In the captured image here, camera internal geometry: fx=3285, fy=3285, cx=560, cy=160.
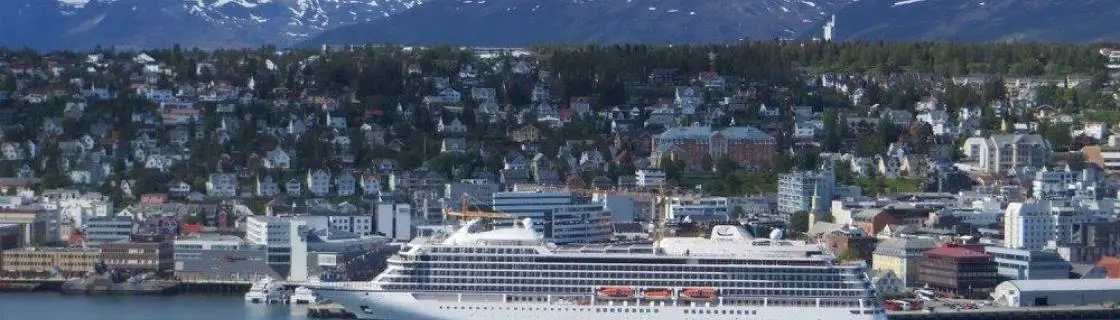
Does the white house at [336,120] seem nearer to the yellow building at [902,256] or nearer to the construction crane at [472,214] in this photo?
the construction crane at [472,214]

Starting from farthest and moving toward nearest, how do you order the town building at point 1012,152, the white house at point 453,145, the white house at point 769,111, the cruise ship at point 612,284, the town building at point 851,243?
1. the white house at point 769,111
2. the white house at point 453,145
3. the town building at point 1012,152
4. the town building at point 851,243
5. the cruise ship at point 612,284

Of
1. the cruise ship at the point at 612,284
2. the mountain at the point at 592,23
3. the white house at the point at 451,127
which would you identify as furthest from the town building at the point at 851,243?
the mountain at the point at 592,23

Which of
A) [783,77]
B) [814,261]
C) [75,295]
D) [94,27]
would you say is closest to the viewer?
[814,261]

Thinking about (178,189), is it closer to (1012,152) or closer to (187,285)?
(187,285)

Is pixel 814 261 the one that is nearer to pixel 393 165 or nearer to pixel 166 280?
pixel 166 280

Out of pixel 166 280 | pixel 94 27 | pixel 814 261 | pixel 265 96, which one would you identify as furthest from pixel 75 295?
pixel 94 27

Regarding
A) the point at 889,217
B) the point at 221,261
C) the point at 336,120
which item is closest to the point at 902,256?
the point at 889,217

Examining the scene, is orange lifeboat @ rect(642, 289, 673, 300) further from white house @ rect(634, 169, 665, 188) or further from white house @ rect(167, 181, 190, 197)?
white house @ rect(167, 181, 190, 197)
